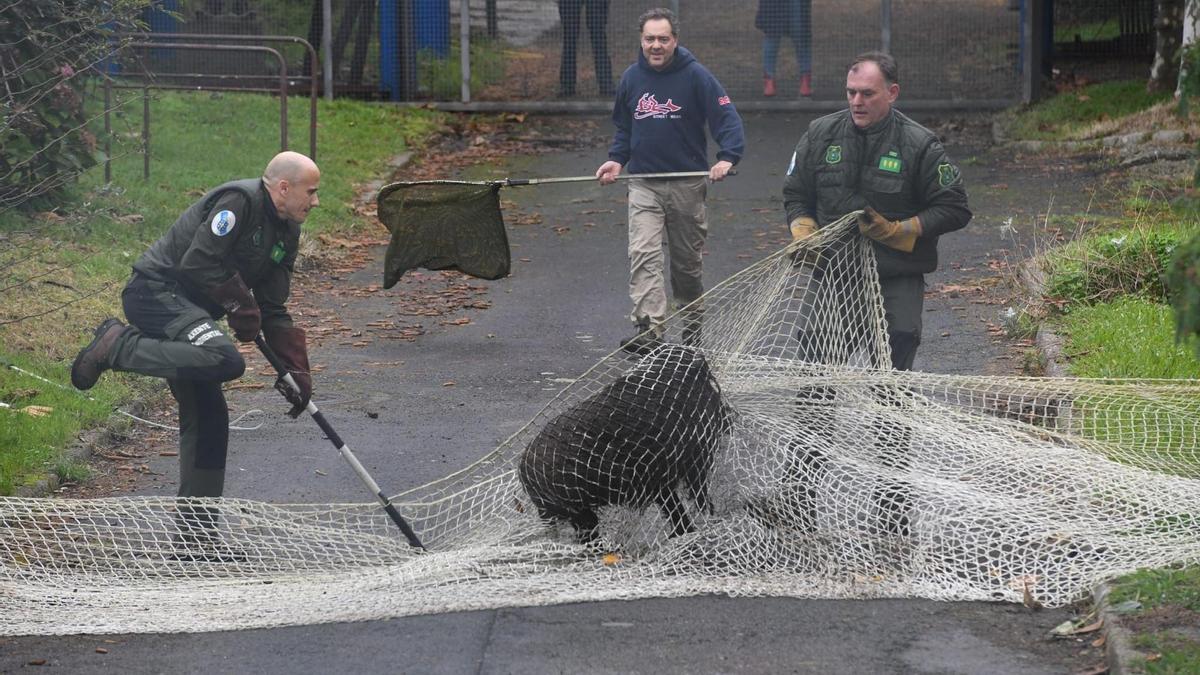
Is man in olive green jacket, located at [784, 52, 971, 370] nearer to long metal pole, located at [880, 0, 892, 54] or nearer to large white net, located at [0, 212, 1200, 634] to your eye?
large white net, located at [0, 212, 1200, 634]

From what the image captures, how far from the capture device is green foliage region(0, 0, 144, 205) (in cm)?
825

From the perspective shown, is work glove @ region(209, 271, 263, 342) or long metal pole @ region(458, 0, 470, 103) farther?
long metal pole @ region(458, 0, 470, 103)

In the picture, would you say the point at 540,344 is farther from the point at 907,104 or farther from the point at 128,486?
the point at 907,104

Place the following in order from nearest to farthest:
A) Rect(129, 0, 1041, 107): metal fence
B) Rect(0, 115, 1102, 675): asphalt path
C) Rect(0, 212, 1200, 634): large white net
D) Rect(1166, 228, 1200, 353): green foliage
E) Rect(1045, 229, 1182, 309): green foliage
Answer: Rect(1166, 228, 1200, 353): green foliage, Rect(0, 115, 1102, 675): asphalt path, Rect(0, 212, 1200, 634): large white net, Rect(1045, 229, 1182, 309): green foliage, Rect(129, 0, 1041, 107): metal fence

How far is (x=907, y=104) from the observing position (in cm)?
1931

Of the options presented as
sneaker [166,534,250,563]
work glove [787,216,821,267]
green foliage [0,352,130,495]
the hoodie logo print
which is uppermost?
the hoodie logo print

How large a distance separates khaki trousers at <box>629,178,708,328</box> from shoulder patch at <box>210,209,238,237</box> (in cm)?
373

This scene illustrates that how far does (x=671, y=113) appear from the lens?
964 centimetres

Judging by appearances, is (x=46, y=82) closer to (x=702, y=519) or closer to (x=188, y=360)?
(x=188, y=360)

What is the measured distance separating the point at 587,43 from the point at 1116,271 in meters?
10.8

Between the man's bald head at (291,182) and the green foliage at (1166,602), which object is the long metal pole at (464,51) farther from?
the green foliage at (1166,602)

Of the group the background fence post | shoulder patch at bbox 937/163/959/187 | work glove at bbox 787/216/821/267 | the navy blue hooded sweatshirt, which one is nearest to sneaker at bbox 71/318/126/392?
work glove at bbox 787/216/821/267

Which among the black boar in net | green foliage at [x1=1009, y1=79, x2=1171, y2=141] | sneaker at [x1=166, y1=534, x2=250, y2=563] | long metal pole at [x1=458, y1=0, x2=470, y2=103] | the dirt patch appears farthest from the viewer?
long metal pole at [x1=458, y1=0, x2=470, y2=103]

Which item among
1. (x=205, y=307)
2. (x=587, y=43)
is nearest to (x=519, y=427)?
(x=205, y=307)
